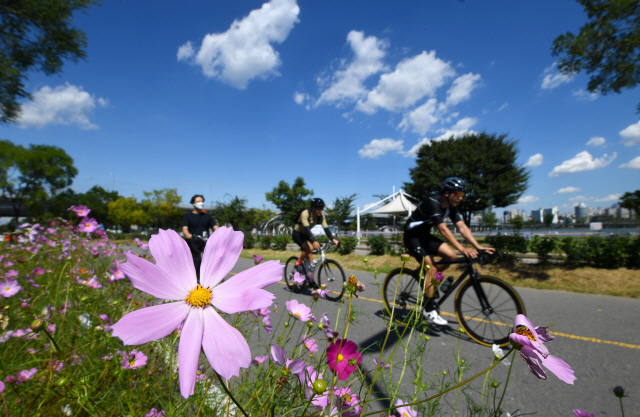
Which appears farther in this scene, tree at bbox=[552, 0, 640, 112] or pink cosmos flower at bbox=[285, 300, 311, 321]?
tree at bbox=[552, 0, 640, 112]

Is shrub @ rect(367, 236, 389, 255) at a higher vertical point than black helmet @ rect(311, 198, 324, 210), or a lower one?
lower

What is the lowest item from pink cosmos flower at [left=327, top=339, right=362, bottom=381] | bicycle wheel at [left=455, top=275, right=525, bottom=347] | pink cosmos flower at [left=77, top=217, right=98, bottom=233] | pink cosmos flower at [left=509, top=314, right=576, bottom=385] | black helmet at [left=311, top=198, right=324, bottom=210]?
bicycle wheel at [left=455, top=275, right=525, bottom=347]

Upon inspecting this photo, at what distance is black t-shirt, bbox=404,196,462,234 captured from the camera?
320 centimetres

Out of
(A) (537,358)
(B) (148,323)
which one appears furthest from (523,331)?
(B) (148,323)

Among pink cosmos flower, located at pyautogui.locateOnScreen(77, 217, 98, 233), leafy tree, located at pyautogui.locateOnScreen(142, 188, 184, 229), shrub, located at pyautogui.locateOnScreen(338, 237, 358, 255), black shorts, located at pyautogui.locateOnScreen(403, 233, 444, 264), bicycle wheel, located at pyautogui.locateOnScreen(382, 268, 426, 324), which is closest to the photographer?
pink cosmos flower, located at pyautogui.locateOnScreen(77, 217, 98, 233)

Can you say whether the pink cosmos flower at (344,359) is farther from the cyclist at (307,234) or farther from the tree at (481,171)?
the tree at (481,171)

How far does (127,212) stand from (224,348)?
45473mm

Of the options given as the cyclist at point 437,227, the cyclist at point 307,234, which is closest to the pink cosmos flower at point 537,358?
the cyclist at point 437,227

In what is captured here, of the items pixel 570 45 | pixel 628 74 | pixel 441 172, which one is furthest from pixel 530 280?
pixel 441 172

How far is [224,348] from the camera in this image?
425 millimetres

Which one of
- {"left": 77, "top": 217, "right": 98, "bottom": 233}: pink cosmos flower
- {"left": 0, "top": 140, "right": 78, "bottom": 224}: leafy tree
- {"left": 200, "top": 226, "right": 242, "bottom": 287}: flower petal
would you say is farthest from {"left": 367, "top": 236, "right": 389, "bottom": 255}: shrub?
{"left": 0, "top": 140, "right": 78, "bottom": 224}: leafy tree

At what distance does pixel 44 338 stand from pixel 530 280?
25.0ft

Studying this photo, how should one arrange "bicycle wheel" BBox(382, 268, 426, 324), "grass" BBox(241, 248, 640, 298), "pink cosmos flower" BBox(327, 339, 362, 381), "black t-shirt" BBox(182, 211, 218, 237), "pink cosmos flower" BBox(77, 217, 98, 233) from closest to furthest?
"pink cosmos flower" BBox(327, 339, 362, 381) → "pink cosmos flower" BBox(77, 217, 98, 233) → "bicycle wheel" BBox(382, 268, 426, 324) → "black t-shirt" BBox(182, 211, 218, 237) → "grass" BBox(241, 248, 640, 298)

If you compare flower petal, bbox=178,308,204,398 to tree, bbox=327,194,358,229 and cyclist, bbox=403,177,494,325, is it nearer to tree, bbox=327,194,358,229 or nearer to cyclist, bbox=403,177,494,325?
cyclist, bbox=403,177,494,325
